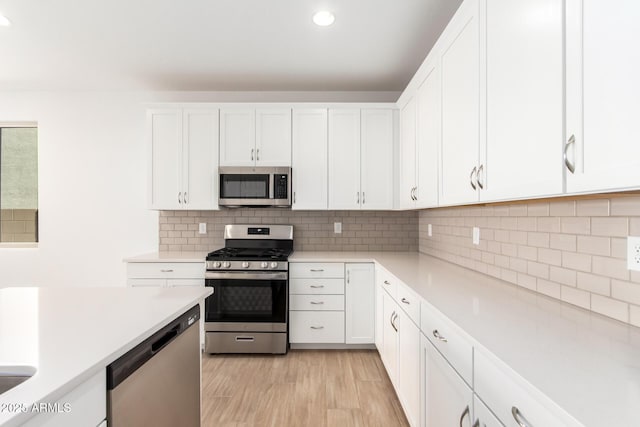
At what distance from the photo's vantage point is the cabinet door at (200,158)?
3.28 meters

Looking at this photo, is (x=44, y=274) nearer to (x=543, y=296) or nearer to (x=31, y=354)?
(x=31, y=354)


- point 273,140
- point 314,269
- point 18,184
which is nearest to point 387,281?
point 314,269

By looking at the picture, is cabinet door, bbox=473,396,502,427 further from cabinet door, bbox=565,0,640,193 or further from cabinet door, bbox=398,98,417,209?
cabinet door, bbox=398,98,417,209

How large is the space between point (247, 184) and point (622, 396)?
2.95 meters

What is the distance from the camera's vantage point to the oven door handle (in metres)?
2.97

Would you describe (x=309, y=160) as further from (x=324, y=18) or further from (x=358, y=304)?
(x=358, y=304)

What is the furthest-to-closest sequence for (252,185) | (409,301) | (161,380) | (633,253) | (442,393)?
(252,185), (409,301), (442,393), (161,380), (633,253)

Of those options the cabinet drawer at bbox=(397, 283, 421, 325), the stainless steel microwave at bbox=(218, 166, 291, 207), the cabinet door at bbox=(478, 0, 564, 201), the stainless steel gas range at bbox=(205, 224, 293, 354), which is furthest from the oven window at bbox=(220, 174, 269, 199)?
the cabinet door at bbox=(478, 0, 564, 201)

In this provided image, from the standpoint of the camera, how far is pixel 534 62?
1111mm

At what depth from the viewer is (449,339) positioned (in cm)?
127

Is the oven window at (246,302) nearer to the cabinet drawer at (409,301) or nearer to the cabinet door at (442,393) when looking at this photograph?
the cabinet drawer at (409,301)

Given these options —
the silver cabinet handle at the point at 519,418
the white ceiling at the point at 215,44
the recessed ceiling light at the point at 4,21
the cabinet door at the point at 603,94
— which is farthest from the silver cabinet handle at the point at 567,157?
the recessed ceiling light at the point at 4,21

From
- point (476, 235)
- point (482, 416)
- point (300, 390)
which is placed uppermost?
point (476, 235)

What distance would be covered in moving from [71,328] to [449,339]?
4.22 ft
